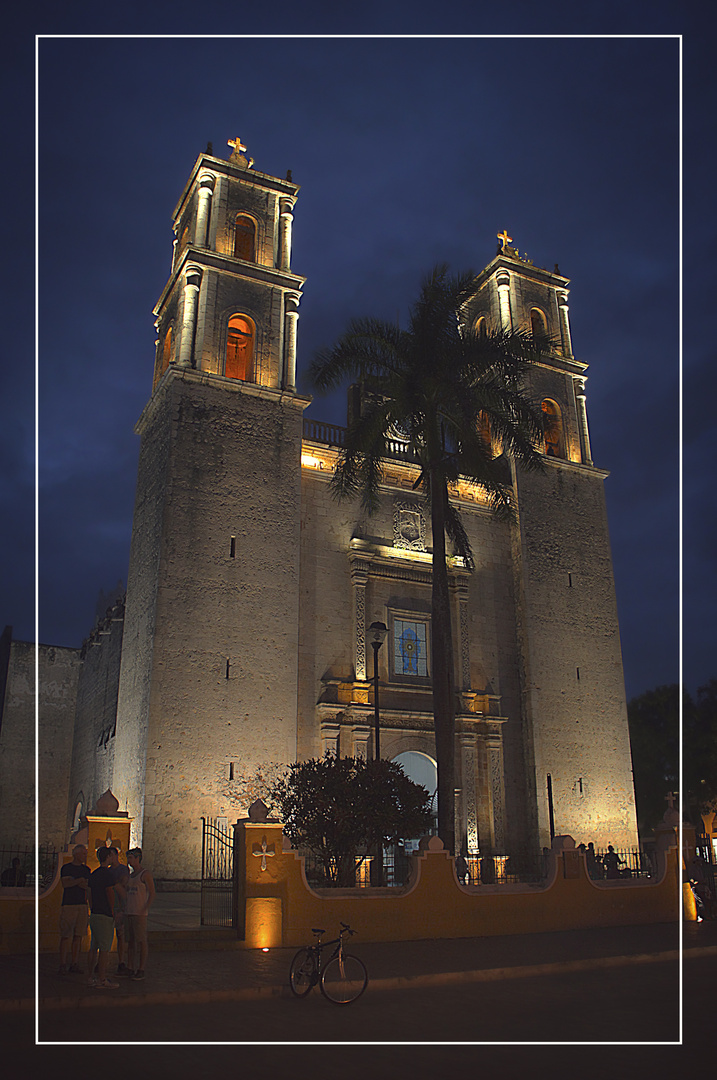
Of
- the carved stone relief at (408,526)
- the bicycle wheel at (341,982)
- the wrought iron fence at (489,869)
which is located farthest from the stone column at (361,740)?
the bicycle wheel at (341,982)

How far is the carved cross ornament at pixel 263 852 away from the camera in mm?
11031

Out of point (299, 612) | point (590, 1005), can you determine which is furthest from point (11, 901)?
point (299, 612)

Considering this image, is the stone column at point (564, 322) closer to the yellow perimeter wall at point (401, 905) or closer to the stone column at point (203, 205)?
the stone column at point (203, 205)

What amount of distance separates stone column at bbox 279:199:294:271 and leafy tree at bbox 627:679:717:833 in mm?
22589

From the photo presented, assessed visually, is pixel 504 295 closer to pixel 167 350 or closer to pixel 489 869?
pixel 167 350

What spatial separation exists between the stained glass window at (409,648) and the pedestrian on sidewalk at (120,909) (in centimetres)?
1299

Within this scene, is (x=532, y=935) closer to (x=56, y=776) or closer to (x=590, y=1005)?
(x=590, y=1005)

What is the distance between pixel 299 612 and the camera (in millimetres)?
20766

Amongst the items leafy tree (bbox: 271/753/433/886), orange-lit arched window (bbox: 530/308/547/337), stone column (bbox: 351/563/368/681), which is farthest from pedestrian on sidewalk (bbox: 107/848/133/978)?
orange-lit arched window (bbox: 530/308/547/337)

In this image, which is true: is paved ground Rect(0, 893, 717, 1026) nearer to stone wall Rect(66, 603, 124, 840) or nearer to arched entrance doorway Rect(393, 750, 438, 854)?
arched entrance doorway Rect(393, 750, 438, 854)

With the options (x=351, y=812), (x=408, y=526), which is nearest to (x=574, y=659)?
(x=408, y=526)

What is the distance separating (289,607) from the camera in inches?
800

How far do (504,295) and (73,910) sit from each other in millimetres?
24187

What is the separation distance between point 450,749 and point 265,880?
5.10m
